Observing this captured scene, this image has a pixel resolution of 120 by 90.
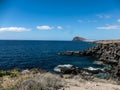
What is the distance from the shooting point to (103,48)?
63.4 m

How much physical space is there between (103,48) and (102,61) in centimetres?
1539

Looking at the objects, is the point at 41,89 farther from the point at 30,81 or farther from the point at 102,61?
the point at 102,61

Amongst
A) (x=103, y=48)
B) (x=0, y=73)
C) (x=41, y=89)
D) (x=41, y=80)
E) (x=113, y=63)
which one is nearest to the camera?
(x=41, y=89)

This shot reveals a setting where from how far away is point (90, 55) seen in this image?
214ft

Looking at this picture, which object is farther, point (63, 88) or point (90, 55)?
point (90, 55)

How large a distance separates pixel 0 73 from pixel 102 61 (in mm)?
34540

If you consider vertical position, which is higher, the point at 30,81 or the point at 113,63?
the point at 30,81

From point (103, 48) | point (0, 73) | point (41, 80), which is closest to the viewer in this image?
point (41, 80)

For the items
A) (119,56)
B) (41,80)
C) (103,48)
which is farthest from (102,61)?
(41,80)

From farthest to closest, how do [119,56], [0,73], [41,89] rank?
1. [119,56]
2. [0,73]
3. [41,89]

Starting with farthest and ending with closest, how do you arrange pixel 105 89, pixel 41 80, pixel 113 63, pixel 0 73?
pixel 113 63
pixel 0 73
pixel 105 89
pixel 41 80

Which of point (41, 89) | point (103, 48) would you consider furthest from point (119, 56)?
point (41, 89)

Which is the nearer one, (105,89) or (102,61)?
(105,89)

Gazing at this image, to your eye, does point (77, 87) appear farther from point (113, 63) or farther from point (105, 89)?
point (113, 63)
